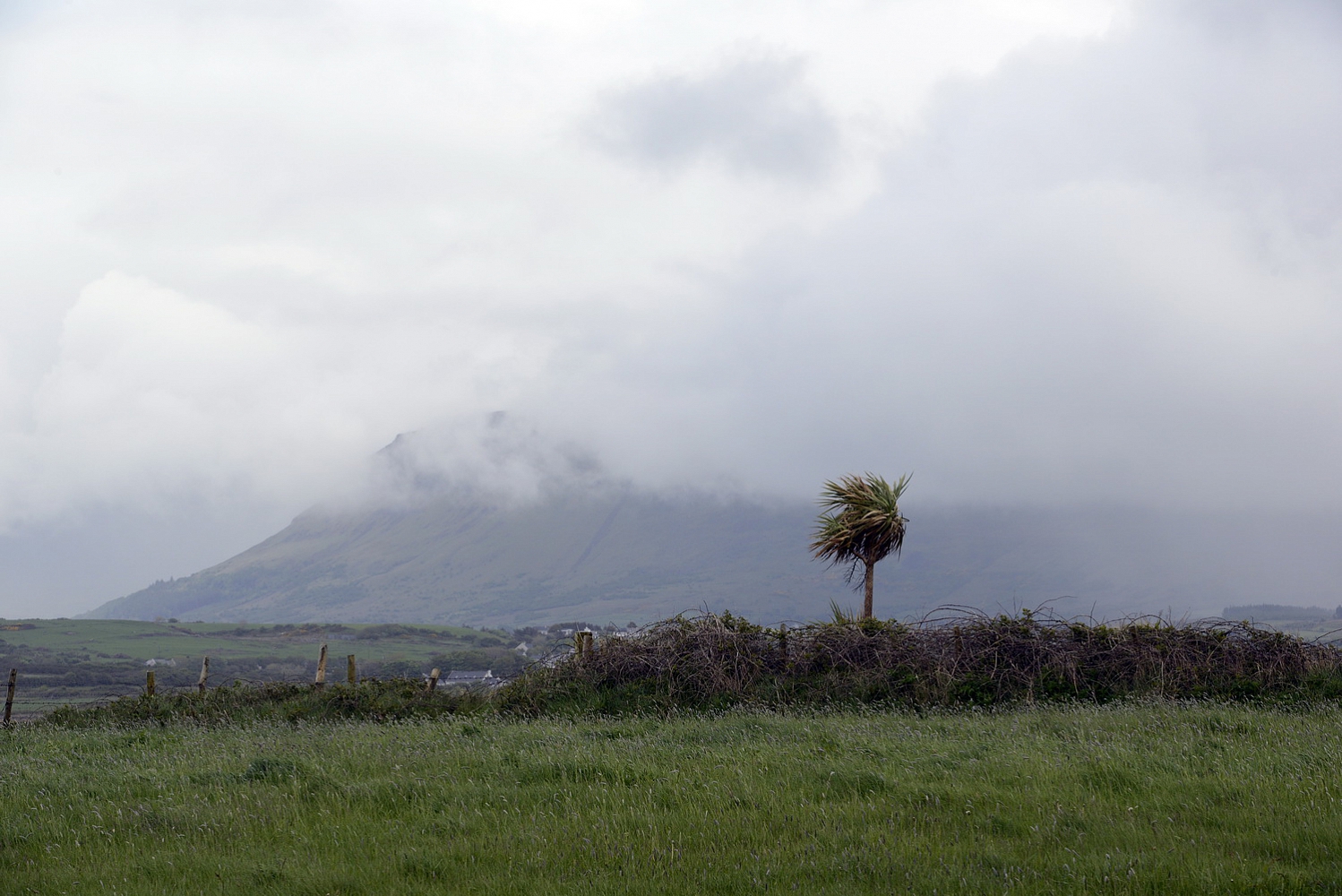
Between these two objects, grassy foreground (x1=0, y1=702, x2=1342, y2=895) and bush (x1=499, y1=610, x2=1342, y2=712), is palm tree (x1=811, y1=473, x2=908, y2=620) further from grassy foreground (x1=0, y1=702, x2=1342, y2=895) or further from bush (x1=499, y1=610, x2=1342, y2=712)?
grassy foreground (x1=0, y1=702, x2=1342, y2=895)

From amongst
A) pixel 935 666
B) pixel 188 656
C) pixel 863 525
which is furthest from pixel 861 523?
pixel 188 656

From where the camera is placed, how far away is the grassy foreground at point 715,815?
287 inches

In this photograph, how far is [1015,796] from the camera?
910 centimetres

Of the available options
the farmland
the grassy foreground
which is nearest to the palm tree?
the grassy foreground

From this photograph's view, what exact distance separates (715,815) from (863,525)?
16679 mm

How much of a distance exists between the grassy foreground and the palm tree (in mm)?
10847

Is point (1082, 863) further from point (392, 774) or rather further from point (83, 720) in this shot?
point (83, 720)

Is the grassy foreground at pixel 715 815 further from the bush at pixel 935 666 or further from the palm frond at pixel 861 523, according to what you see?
the palm frond at pixel 861 523

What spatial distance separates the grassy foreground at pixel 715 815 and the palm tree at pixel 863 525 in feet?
35.6

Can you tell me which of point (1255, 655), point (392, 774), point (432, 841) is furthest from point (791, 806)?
point (1255, 655)

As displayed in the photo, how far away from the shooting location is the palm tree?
24.8 m

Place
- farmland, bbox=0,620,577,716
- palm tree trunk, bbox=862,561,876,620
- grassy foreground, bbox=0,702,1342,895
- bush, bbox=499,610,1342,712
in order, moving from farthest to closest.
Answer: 1. farmland, bbox=0,620,577,716
2. palm tree trunk, bbox=862,561,876,620
3. bush, bbox=499,610,1342,712
4. grassy foreground, bbox=0,702,1342,895

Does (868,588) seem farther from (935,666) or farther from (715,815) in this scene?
(715,815)

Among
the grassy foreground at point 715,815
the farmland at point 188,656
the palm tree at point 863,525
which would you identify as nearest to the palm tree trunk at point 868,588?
the palm tree at point 863,525
